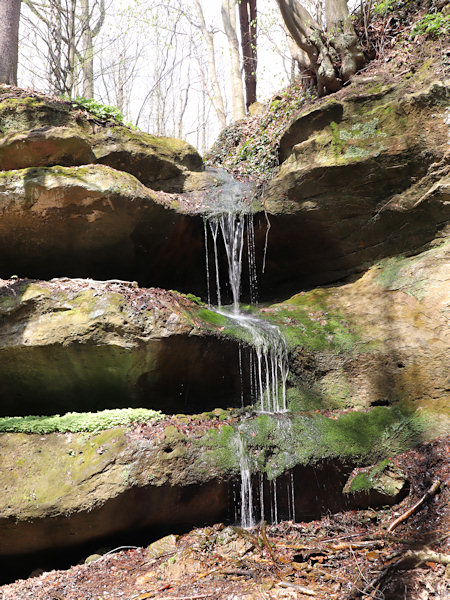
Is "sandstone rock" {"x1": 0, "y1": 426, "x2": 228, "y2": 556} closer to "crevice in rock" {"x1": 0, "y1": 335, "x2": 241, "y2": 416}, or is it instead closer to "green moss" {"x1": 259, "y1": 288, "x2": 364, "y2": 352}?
"crevice in rock" {"x1": 0, "y1": 335, "x2": 241, "y2": 416}

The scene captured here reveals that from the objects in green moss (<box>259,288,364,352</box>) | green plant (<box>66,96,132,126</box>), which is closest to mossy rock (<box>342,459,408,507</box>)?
green moss (<box>259,288,364,352</box>)

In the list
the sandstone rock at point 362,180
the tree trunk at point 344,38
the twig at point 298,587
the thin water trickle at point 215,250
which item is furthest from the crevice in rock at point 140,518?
the tree trunk at point 344,38

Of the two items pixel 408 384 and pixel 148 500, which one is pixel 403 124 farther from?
pixel 148 500

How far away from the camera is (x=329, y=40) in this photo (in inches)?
372

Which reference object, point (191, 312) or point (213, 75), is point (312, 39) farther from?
point (213, 75)

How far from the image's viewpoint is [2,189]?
298 inches

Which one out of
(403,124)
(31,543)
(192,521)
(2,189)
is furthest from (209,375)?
(403,124)

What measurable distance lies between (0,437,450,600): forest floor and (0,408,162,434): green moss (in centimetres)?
154

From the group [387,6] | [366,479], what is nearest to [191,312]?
[366,479]

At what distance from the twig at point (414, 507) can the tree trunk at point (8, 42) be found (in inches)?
444

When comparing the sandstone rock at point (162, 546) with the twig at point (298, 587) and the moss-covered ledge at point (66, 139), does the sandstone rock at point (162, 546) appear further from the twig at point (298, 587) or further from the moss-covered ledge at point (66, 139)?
the moss-covered ledge at point (66, 139)

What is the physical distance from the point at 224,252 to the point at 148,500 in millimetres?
5817

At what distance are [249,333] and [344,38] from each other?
6.88 metres

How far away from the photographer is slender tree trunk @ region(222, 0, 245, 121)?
17.5 m
